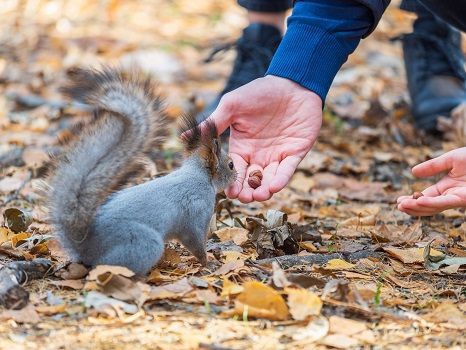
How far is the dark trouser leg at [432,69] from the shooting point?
14.9ft

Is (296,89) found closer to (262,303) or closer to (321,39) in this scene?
(321,39)

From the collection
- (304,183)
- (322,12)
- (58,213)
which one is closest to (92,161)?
(58,213)

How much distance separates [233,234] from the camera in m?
2.59

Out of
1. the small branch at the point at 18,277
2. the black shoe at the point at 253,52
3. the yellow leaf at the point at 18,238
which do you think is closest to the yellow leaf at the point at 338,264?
the small branch at the point at 18,277

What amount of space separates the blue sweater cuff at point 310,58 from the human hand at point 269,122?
0.03 meters

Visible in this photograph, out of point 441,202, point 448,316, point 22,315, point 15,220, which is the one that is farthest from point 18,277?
point 441,202

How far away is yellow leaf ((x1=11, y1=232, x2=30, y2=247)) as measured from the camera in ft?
7.73

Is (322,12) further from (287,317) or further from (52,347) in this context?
(52,347)

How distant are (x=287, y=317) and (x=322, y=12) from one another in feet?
4.67

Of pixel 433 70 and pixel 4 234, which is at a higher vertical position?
pixel 4 234

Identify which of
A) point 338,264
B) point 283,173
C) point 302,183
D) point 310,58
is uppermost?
point 310,58

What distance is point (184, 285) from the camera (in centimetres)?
192

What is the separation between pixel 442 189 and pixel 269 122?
0.65m

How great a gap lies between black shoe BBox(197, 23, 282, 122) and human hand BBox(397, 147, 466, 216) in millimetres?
1933
